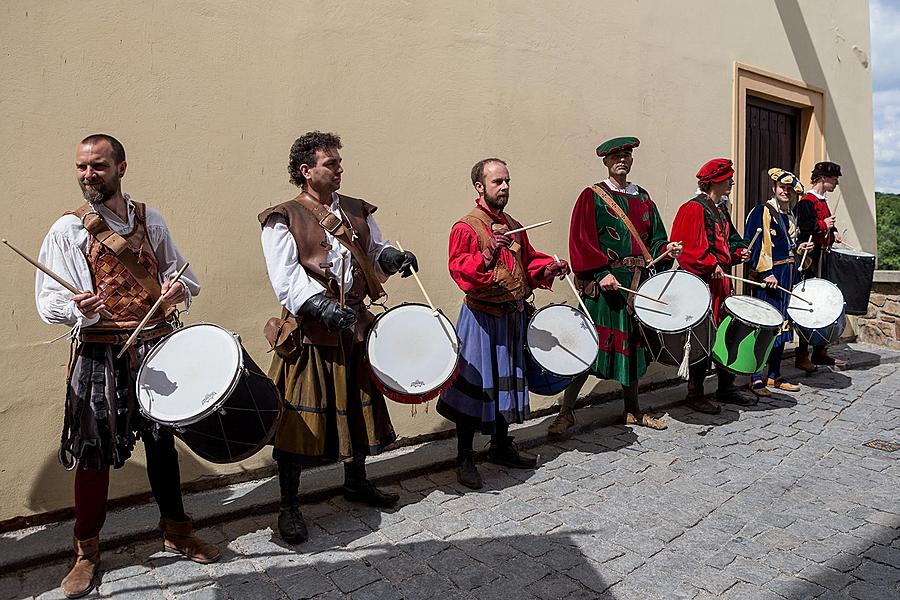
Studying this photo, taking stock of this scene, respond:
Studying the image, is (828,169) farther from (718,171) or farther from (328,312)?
(328,312)

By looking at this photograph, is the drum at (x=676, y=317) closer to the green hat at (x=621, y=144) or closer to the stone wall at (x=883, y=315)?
the green hat at (x=621, y=144)

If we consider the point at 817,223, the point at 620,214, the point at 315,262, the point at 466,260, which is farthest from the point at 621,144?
the point at 817,223

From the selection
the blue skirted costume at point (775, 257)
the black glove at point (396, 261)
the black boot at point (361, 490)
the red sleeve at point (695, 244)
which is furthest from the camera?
the blue skirted costume at point (775, 257)

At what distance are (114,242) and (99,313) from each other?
273 mm

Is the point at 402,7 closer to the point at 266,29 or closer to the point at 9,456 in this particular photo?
the point at 266,29

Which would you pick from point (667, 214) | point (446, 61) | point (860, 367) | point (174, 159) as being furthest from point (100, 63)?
point (860, 367)

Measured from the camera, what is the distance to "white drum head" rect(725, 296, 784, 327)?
15.2 ft

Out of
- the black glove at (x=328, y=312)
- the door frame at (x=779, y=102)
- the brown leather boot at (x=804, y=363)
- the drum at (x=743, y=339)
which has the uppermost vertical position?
the door frame at (x=779, y=102)

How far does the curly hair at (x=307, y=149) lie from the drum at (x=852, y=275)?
513 cm

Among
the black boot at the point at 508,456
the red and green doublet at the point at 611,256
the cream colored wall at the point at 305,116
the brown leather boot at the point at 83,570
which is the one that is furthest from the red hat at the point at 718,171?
the brown leather boot at the point at 83,570

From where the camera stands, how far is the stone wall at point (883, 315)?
776 centimetres

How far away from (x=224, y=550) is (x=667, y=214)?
4519 millimetres

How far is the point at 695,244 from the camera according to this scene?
489cm

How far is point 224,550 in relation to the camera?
2955 mm
